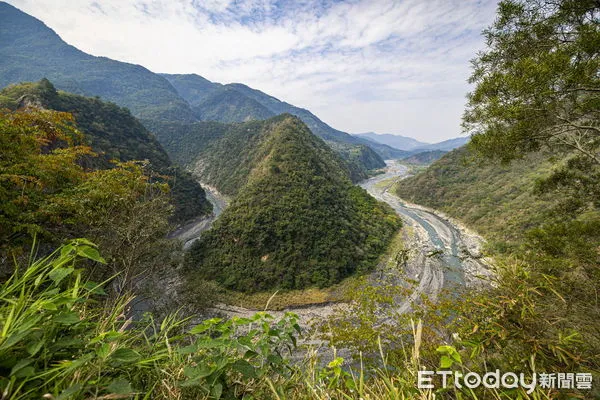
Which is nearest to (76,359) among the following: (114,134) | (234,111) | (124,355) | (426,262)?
(124,355)

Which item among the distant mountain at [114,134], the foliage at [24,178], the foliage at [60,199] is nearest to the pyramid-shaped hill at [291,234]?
the distant mountain at [114,134]

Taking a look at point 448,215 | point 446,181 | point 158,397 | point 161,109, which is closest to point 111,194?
point 158,397

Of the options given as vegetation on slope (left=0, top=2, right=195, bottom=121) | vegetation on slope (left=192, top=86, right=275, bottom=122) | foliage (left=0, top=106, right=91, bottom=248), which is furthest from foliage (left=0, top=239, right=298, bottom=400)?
vegetation on slope (left=192, top=86, right=275, bottom=122)

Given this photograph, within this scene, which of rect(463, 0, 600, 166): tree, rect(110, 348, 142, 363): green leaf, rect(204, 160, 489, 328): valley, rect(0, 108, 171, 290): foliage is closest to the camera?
rect(110, 348, 142, 363): green leaf

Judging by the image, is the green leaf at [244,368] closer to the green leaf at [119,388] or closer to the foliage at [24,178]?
the green leaf at [119,388]

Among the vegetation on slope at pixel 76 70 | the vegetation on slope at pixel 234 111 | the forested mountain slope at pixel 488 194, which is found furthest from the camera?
the vegetation on slope at pixel 234 111

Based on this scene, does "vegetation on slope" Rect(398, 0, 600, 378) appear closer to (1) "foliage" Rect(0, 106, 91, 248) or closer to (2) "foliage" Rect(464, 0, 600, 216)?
(2) "foliage" Rect(464, 0, 600, 216)

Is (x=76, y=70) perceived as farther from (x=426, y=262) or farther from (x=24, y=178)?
(x=426, y=262)
